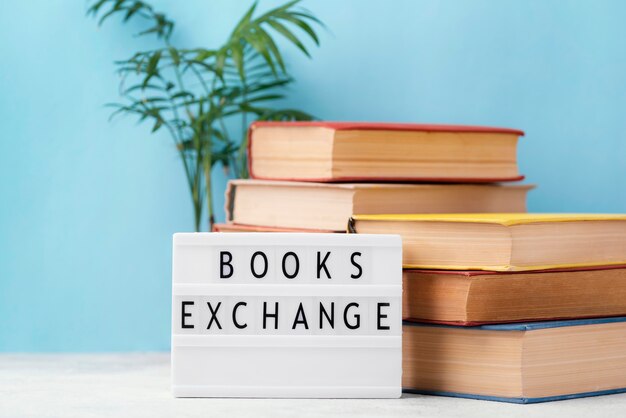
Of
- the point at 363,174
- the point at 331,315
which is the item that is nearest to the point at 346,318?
the point at 331,315

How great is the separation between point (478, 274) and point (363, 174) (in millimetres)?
259

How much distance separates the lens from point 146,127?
153 centimetres

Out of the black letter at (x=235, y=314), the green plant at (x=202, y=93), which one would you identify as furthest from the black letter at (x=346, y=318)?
the green plant at (x=202, y=93)

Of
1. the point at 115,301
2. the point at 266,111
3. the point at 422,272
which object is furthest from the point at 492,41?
the point at 115,301

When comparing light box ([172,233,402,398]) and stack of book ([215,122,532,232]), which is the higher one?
stack of book ([215,122,532,232])

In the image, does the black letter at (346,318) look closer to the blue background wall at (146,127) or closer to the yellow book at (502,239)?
the yellow book at (502,239)

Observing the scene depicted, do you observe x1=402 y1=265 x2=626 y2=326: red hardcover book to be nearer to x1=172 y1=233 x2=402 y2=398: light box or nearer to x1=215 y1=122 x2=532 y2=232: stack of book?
x1=172 y1=233 x2=402 y2=398: light box

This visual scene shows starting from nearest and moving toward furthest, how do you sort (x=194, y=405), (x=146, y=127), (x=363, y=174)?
(x=194, y=405), (x=363, y=174), (x=146, y=127)

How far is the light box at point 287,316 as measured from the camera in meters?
1.00

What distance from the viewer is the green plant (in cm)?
142

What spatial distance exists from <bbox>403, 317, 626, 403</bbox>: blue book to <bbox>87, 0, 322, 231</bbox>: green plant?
1.67 ft

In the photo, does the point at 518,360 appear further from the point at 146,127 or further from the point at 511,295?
the point at 146,127

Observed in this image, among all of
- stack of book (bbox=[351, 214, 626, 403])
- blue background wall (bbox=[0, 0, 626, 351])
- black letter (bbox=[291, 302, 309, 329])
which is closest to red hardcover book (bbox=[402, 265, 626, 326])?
stack of book (bbox=[351, 214, 626, 403])

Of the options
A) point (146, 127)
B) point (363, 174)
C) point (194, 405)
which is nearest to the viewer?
point (194, 405)
